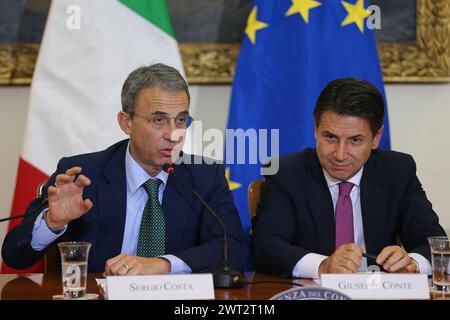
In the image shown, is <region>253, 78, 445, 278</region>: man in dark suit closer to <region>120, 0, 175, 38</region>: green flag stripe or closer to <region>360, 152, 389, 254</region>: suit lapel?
<region>360, 152, 389, 254</region>: suit lapel

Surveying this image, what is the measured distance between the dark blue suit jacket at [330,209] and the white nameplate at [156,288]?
2.57 ft

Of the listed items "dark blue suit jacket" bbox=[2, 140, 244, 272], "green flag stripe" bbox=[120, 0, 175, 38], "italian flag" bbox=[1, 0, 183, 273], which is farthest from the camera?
"green flag stripe" bbox=[120, 0, 175, 38]

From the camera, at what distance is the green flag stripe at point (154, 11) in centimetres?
339

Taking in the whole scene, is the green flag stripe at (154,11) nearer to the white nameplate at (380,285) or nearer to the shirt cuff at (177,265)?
the shirt cuff at (177,265)

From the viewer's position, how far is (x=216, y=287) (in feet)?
6.73

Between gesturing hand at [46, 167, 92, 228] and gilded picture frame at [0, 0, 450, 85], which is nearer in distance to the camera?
gesturing hand at [46, 167, 92, 228]

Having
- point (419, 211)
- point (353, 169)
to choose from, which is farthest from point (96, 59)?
point (419, 211)

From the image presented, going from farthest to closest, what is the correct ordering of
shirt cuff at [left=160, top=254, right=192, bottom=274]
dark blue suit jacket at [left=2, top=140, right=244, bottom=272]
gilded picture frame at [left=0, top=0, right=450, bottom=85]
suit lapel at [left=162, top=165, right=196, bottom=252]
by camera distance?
gilded picture frame at [left=0, top=0, right=450, bottom=85] → suit lapel at [left=162, top=165, right=196, bottom=252] → dark blue suit jacket at [left=2, top=140, right=244, bottom=272] → shirt cuff at [left=160, top=254, right=192, bottom=274]

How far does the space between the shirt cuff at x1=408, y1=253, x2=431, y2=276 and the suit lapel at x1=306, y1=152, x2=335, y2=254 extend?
1.18 ft

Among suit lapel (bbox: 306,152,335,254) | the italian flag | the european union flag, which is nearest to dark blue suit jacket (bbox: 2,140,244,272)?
suit lapel (bbox: 306,152,335,254)

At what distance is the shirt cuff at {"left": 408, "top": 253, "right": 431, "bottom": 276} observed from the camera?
2.35m

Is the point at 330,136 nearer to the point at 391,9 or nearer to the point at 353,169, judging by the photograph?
the point at 353,169

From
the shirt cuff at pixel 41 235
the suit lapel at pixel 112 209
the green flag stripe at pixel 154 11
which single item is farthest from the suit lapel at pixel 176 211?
the green flag stripe at pixel 154 11

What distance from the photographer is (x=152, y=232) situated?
2.51 metres
